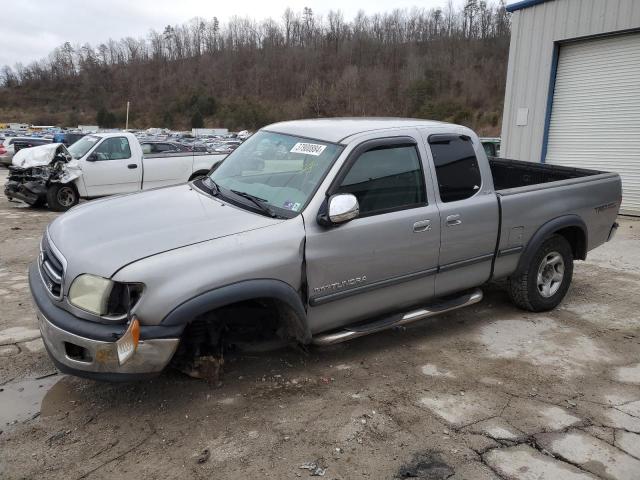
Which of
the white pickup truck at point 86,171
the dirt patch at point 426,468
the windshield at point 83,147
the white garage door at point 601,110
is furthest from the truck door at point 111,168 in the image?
the dirt patch at point 426,468

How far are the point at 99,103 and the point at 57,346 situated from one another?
4789 inches

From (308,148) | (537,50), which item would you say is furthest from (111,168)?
(537,50)

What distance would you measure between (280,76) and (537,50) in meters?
105

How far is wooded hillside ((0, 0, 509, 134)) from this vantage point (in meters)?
91.0

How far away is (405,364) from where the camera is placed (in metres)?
4.06

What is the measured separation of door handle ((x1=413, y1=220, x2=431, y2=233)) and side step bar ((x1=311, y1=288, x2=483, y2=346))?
65cm

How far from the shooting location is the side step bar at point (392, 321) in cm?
365

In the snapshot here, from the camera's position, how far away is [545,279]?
5250 mm

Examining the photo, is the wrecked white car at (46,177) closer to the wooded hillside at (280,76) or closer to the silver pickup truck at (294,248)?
the silver pickup truck at (294,248)

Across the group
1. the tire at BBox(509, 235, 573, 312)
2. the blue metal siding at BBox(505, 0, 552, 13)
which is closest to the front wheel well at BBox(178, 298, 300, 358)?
the tire at BBox(509, 235, 573, 312)

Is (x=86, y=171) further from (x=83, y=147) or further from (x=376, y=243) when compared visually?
(x=376, y=243)

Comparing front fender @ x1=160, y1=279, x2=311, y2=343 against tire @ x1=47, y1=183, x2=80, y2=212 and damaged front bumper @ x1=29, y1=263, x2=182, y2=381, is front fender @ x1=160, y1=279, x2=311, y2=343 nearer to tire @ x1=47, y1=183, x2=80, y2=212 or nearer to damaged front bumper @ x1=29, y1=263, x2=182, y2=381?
damaged front bumper @ x1=29, y1=263, x2=182, y2=381

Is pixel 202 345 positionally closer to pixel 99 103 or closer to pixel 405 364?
pixel 405 364

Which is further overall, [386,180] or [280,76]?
[280,76]
